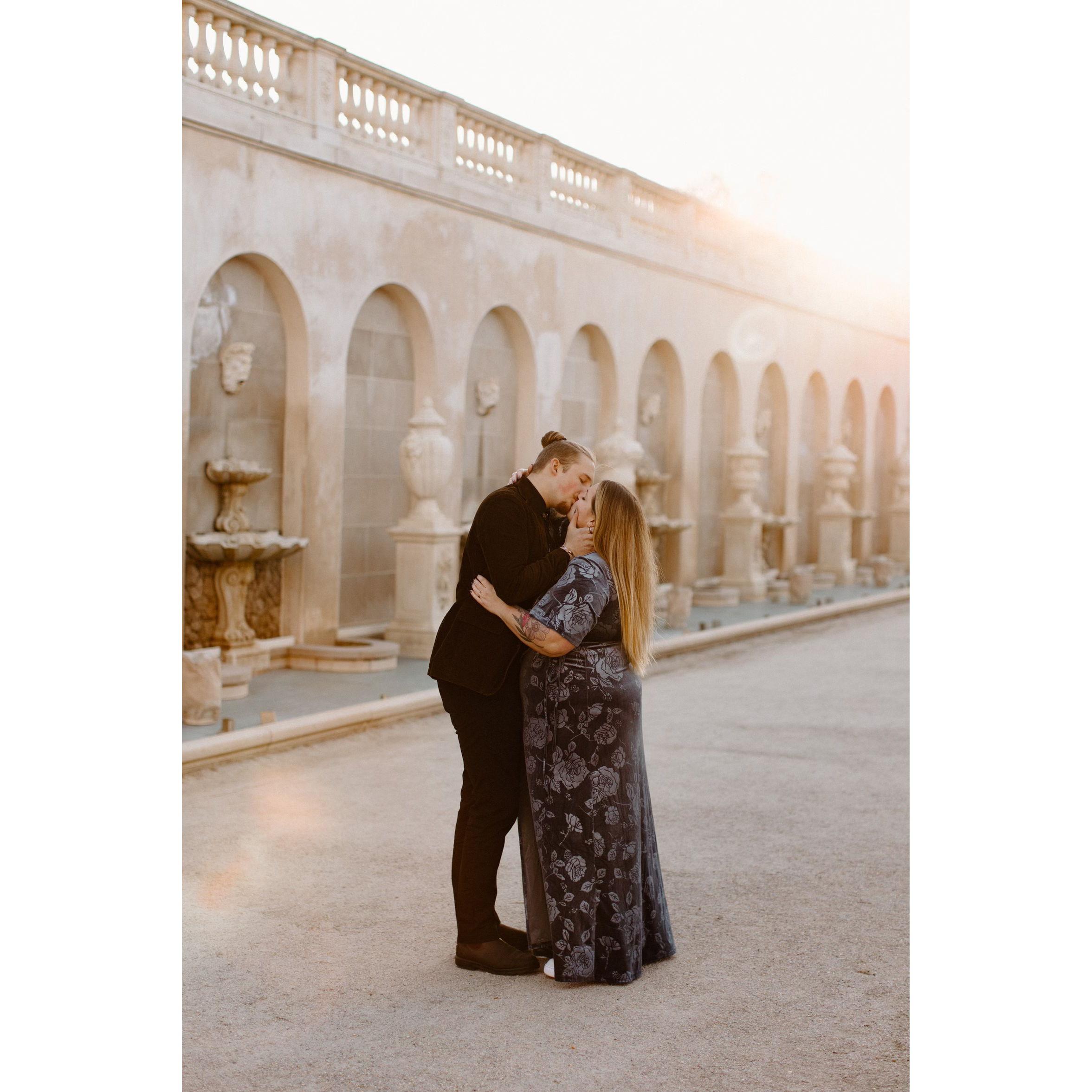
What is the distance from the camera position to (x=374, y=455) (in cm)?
1503

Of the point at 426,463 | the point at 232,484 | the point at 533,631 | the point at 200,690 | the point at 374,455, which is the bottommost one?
the point at 200,690

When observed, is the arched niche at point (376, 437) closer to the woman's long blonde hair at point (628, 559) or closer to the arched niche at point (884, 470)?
the woman's long blonde hair at point (628, 559)

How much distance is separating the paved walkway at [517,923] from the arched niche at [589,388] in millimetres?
9736

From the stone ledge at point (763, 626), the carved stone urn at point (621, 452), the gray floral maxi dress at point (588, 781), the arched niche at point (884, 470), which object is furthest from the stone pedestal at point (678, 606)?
the arched niche at point (884, 470)

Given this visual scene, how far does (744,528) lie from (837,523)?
14.5 ft

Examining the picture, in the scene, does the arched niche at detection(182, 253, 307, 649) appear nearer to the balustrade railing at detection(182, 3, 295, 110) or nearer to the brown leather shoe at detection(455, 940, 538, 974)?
the balustrade railing at detection(182, 3, 295, 110)

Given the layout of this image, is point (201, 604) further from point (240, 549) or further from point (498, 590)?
point (498, 590)

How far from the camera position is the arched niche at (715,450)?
22.9 meters

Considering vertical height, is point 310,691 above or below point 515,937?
above

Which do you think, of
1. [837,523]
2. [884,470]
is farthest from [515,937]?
[884,470]

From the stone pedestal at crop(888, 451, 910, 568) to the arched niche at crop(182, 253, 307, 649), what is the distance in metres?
19.4

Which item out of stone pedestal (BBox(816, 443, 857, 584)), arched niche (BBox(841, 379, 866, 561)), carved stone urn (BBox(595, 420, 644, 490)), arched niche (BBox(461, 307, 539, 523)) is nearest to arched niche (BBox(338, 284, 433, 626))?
arched niche (BBox(461, 307, 539, 523))
